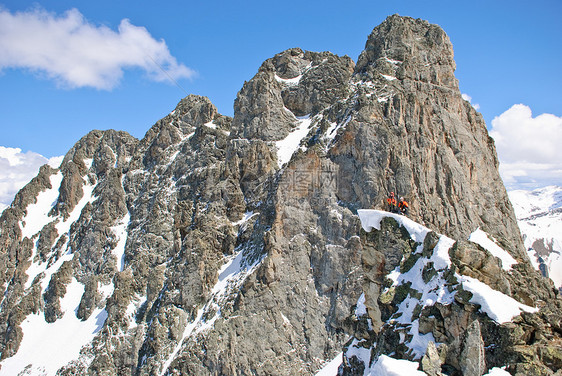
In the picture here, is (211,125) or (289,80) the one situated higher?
(289,80)

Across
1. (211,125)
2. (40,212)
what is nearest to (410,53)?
(211,125)

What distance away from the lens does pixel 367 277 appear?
1930 centimetres

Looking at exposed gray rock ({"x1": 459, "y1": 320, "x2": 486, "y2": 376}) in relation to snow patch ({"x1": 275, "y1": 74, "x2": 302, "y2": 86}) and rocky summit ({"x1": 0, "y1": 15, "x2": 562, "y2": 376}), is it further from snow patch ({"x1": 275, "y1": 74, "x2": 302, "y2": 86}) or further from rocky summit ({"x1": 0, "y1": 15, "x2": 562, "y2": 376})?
snow patch ({"x1": 275, "y1": 74, "x2": 302, "y2": 86})

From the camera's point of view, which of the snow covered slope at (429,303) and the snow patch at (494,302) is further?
the snow patch at (494,302)

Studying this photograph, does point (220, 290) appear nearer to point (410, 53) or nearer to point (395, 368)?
point (410, 53)

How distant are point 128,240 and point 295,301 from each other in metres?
43.9

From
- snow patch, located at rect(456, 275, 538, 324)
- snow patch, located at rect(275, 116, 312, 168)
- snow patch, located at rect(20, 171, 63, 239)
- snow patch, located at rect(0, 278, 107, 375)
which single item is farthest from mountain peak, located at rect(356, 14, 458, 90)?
snow patch, located at rect(20, 171, 63, 239)

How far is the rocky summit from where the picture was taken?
1475cm

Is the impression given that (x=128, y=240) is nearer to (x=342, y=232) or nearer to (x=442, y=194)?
(x=342, y=232)

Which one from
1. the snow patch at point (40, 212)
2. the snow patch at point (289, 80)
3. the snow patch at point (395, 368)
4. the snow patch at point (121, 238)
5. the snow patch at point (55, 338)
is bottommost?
the snow patch at point (55, 338)

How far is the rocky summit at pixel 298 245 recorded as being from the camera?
1475 cm

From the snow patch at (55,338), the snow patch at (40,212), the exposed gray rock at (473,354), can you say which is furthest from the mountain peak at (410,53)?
Result: the snow patch at (40,212)

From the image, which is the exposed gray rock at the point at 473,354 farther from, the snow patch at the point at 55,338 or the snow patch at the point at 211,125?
the snow patch at the point at 211,125

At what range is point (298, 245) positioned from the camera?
181 feet
